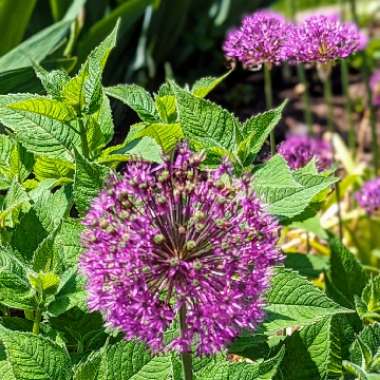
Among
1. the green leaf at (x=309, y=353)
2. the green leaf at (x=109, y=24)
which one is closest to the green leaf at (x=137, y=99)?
the green leaf at (x=309, y=353)

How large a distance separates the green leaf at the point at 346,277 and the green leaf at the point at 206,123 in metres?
0.43

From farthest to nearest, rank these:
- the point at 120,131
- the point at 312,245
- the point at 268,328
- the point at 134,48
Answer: the point at 134,48 → the point at 312,245 → the point at 120,131 → the point at 268,328

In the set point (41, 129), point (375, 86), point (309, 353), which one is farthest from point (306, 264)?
point (375, 86)

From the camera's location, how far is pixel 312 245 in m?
2.72

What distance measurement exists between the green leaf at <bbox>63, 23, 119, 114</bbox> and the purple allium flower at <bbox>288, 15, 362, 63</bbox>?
411 mm

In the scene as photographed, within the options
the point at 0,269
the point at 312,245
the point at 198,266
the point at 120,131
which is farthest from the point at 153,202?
the point at 312,245

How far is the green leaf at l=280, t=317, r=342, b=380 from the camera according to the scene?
1.32m

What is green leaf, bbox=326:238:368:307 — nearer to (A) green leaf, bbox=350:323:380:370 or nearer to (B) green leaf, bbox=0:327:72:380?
(A) green leaf, bbox=350:323:380:370

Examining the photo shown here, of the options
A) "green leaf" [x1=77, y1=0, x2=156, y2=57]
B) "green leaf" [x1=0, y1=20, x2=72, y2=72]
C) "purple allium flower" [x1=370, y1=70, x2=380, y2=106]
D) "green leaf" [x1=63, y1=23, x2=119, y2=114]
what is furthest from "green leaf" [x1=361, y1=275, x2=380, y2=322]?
"purple allium flower" [x1=370, y1=70, x2=380, y2=106]

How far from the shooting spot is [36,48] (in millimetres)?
2430

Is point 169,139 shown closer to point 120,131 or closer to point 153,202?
point 153,202

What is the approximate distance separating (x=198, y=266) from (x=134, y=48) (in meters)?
3.88

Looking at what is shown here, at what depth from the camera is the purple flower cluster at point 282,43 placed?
1.56m

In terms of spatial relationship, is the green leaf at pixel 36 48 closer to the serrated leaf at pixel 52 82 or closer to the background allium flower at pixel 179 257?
the serrated leaf at pixel 52 82
